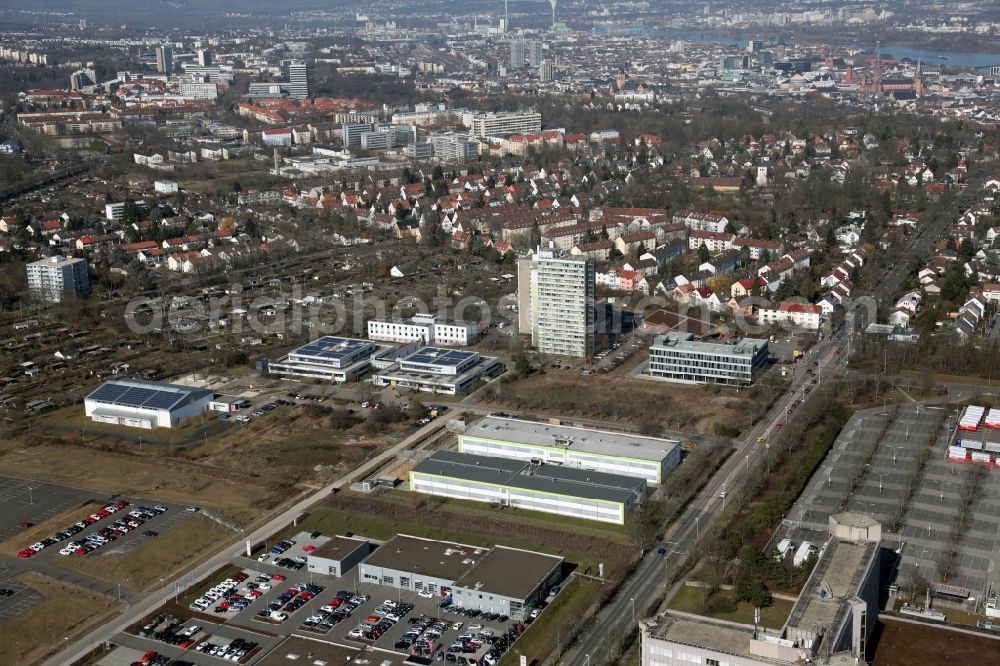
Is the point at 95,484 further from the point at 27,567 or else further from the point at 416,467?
the point at 416,467

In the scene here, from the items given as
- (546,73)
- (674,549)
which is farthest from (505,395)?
(546,73)

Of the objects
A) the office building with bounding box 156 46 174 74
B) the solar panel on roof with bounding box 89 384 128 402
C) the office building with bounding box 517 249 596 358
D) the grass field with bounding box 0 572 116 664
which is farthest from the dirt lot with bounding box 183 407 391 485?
the office building with bounding box 156 46 174 74

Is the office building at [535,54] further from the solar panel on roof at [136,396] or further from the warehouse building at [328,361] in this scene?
the solar panel on roof at [136,396]

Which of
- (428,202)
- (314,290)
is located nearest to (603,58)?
(428,202)

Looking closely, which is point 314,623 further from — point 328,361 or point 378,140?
point 378,140

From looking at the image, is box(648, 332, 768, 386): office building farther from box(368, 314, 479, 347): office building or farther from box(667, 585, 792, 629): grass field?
box(667, 585, 792, 629): grass field
